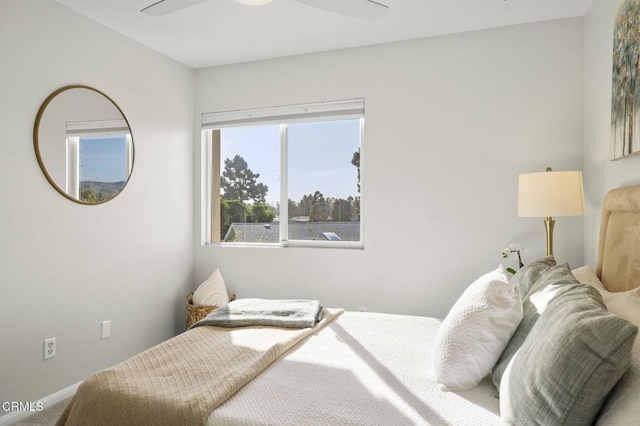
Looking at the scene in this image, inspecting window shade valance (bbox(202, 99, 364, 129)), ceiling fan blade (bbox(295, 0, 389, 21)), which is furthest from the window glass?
ceiling fan blade (bbox(295, 0, 389, 21))

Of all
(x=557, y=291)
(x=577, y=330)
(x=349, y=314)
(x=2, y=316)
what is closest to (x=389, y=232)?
(x=349, y=314)

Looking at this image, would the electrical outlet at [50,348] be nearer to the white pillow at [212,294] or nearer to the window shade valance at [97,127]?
the white pillow at [212,294]

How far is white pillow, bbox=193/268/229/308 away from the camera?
3.54 meters

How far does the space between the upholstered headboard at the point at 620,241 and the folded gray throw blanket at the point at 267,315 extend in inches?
57.4

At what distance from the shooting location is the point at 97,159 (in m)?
3.00

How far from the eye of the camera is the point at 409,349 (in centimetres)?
200

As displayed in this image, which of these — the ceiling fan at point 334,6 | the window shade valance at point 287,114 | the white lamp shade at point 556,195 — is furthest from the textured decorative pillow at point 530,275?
the window shade valance at point 287,114

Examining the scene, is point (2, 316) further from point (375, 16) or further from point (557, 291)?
point (557, 291)

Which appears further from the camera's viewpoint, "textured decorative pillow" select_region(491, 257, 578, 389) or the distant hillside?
the distant hillside

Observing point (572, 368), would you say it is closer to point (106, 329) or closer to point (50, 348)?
point (50, 348)

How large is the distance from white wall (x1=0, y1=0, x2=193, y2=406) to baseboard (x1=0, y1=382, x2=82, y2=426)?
5 centimetres

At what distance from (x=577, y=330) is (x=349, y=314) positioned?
173cm

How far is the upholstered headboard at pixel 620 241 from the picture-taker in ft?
5.76

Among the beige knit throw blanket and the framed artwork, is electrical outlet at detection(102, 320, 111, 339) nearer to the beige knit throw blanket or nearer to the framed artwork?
the beige knit throw blanket
